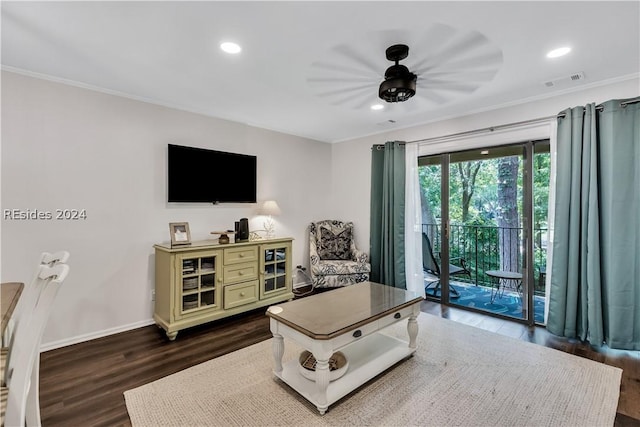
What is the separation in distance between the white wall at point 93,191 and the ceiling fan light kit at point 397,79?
2258 mm

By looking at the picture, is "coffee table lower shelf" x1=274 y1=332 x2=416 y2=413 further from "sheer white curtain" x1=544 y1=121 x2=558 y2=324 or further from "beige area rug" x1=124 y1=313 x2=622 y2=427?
"sheer white curtain" x1=544 y1=121 x2=558 y2=324

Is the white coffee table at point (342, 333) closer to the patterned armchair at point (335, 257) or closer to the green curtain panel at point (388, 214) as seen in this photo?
the patterned armchair at point (335, 257)

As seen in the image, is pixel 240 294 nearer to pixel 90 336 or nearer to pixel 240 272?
pixel 240 272

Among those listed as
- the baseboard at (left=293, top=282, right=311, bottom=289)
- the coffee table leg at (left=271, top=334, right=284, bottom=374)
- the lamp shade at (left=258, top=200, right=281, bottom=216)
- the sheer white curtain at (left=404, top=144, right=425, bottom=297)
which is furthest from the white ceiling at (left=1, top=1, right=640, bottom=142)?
the baseboard at (left=293, top=282, right=311, bottom=289)

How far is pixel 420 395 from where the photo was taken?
200cm

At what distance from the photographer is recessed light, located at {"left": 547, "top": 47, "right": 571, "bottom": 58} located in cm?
219

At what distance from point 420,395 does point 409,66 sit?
2.49m

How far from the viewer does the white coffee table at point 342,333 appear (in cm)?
182

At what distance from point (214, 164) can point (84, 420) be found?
261 centimetres

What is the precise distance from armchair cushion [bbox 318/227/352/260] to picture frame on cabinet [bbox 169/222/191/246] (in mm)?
2069

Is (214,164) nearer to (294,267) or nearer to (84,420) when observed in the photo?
(294,267)

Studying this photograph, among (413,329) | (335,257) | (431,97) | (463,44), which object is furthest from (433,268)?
(463,44)

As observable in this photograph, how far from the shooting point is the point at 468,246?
3.83m

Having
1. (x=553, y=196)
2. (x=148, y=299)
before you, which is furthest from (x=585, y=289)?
(x=148, y=299)
